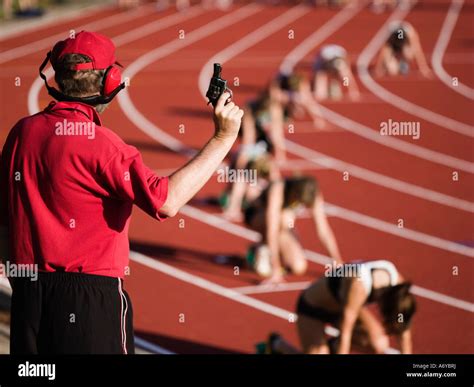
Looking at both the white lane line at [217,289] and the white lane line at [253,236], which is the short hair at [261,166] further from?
the white lane line at [217,289]

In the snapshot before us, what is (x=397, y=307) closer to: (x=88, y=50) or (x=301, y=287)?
(x=88, y=50)

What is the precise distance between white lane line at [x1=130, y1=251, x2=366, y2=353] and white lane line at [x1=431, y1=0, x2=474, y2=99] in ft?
27.9

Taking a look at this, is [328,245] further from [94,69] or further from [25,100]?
[25,100]

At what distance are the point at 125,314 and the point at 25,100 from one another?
1058 cm

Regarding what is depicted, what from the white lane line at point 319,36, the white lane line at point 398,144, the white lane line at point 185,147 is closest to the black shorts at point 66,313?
the white lane line at point 185,147

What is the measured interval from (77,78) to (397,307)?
2834 mm

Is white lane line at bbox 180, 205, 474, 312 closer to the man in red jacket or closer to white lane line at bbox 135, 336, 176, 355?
white lane line at bbox 135, 336, 176, 355

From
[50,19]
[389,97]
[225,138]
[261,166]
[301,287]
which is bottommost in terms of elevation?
[301,287]

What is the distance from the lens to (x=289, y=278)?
335 inches

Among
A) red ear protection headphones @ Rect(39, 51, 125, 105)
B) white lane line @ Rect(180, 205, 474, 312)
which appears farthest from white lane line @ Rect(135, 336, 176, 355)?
red ear protection headphones @ Rect(39, 51, 125, 105)

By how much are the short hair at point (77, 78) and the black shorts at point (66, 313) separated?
61cm

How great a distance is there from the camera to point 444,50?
1933 cm

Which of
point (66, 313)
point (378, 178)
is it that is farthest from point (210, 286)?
point (66, 313)

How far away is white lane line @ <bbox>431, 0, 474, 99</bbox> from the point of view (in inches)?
636
